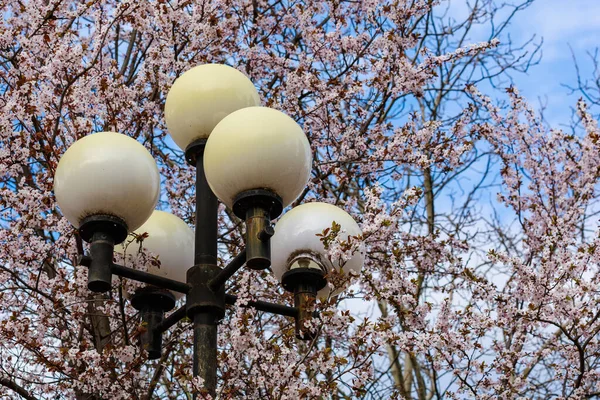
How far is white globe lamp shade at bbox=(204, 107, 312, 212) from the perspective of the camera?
301 cm

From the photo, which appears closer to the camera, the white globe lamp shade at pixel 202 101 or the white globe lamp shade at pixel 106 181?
the white globe lamp shade at pixel 106 181

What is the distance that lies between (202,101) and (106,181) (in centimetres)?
81

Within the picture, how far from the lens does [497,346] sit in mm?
6648

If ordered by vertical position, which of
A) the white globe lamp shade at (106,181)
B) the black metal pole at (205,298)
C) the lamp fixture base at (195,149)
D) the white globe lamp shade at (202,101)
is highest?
the white globe lamp shade at (202,101)

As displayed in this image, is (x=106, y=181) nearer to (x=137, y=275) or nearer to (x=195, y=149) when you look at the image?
(x=137, y=275)

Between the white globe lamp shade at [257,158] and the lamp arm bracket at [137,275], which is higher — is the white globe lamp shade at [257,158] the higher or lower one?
the higher one

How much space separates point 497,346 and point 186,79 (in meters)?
4.15

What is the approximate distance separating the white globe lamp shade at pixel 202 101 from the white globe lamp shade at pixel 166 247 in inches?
17.1

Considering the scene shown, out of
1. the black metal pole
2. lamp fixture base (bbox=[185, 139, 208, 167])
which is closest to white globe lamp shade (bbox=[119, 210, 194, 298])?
the black metal pole

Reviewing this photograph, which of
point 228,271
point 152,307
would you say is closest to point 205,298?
point 228,271

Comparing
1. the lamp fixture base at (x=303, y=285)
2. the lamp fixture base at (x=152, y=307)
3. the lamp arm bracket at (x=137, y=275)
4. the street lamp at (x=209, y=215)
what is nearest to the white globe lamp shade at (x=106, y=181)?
the street lamp at (x=209, y=215)

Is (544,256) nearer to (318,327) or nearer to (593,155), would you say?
(593,155)

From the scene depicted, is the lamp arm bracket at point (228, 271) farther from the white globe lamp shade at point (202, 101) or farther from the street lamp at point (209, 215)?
the white globe lamp shade at point (202, 101)

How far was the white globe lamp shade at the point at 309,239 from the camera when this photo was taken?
3.40 metres
